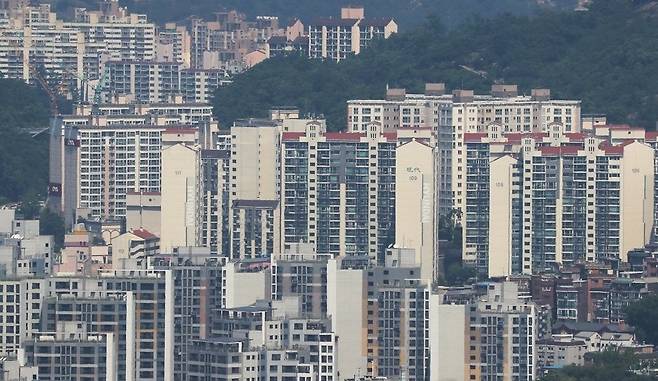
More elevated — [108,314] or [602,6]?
[602,6]

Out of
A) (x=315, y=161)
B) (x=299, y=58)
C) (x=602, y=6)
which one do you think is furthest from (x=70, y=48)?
(x=315, y=161)

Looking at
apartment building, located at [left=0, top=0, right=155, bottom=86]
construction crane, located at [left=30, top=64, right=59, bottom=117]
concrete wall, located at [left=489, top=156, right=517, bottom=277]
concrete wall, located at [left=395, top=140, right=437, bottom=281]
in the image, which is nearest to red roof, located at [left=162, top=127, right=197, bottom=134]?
concrete wall, located at [left=395, top=140, right=437, bottom=281]

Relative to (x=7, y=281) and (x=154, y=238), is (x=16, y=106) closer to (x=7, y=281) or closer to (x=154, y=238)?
(x=154, y=238)

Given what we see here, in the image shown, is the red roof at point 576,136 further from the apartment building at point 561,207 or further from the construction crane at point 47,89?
the construction crane at point 47,89

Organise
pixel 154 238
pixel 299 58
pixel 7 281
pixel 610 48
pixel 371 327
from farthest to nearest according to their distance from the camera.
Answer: pixel 299 58, pixel 610 48, pixel 154 238, pixel 371 327, pixel 7 281

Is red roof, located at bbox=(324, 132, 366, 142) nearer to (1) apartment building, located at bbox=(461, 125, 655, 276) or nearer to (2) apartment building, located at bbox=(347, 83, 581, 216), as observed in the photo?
(2) apartment building, located at bbox=(347, 83, 581, 216)

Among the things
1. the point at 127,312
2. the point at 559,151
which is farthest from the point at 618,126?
the point at 127,312
